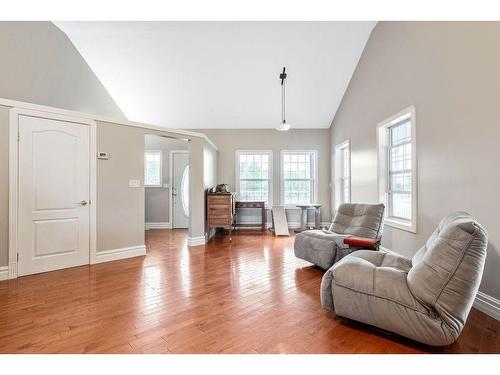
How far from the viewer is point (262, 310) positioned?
2.18 meters

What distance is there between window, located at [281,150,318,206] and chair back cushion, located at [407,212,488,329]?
5.11m

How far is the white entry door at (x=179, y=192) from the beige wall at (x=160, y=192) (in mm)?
162

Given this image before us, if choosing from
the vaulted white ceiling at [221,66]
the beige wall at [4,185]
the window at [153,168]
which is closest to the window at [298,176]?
the vaulted white ceiling at [221,66]

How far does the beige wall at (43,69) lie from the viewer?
11.5 feet

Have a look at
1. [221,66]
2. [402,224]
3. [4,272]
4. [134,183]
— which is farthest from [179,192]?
[402,224]

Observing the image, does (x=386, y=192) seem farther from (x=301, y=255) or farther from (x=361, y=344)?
(x=361, y=344)

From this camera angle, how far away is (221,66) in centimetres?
485

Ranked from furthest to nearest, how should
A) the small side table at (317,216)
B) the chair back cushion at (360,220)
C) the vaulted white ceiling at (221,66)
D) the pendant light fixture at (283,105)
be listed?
the small side table at (317,216) → the pendant light fixture at (283,105) → the vaulted white ceiling at (221,66) → the chair back cushion at (360,220)

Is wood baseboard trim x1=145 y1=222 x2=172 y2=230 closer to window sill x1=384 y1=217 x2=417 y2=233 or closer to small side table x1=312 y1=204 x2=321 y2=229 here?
small side table x1=312 y1=204 x2=321 y2=229

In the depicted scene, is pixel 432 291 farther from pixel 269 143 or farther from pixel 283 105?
pixel 269 143

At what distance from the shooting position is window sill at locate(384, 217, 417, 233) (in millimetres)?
3124

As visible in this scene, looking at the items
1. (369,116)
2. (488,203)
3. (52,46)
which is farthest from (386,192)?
(52,46)

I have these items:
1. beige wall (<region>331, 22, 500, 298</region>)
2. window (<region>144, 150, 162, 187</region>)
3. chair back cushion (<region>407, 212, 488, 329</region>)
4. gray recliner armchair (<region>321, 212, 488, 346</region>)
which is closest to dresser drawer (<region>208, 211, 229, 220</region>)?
window (<region>144, 150, 162, 187</region>)

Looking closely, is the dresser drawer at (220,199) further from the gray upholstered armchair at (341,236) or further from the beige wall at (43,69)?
the beige wall at (43,69)
